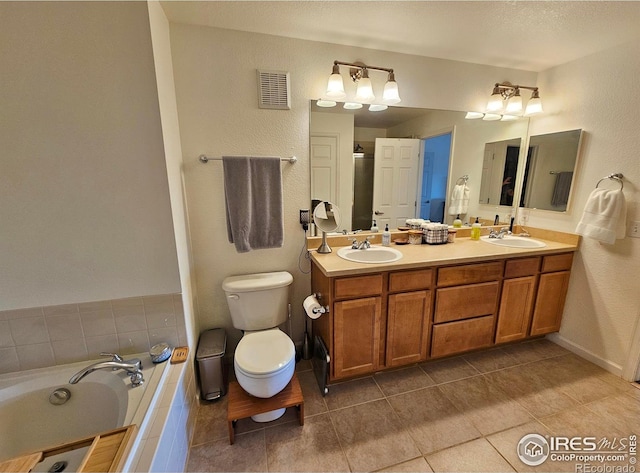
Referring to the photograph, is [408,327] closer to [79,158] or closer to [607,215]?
[607,215]

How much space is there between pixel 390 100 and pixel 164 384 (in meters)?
2.24

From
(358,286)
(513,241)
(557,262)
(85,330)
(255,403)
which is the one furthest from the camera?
(513,241)

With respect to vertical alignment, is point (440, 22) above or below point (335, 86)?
above

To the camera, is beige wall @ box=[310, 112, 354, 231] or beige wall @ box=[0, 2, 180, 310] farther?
beige wall @ box=[310, 112, 354, 231]

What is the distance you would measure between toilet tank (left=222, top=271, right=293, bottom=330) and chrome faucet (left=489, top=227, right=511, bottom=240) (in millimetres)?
1927

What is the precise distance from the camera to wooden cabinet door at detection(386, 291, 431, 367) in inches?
68.3

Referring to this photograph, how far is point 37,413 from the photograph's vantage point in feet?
4.04

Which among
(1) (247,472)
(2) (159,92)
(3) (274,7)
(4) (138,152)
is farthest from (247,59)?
(1) (247,472)

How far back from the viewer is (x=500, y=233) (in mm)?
2412

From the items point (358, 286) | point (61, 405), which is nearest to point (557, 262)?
point (358, 286)

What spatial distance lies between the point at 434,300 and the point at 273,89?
1.81 metres

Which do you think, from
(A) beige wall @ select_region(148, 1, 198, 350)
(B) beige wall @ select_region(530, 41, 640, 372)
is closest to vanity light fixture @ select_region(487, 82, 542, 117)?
(B) beige wall @ select_region(530, 41, 640, 372)

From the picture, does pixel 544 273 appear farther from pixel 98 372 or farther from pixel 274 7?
pixel 98 372

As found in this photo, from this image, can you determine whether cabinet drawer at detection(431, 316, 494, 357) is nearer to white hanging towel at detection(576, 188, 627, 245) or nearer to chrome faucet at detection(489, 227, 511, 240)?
chrome faucet at detection(489, 227, 511, 240)
